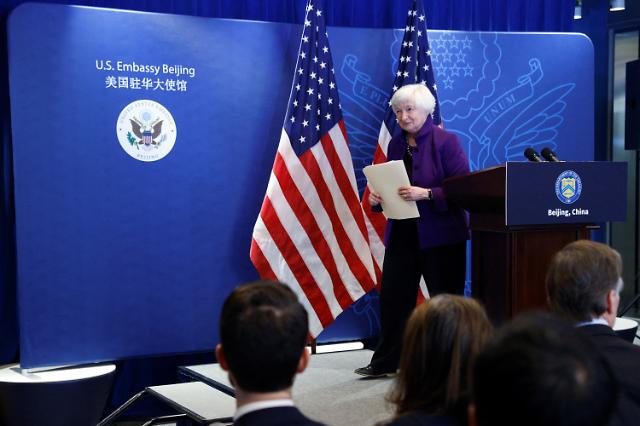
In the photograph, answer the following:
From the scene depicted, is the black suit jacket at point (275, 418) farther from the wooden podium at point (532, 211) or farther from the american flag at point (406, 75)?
the american flag at point (406, 75)

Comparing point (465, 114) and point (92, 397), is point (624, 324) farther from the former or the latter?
point (92, 397)

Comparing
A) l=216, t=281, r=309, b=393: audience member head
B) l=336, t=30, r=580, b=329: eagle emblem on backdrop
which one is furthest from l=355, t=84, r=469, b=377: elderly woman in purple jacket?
l=216, t=281, r=309, b=393: audience member head

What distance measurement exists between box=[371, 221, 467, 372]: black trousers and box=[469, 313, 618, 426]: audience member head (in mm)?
3025

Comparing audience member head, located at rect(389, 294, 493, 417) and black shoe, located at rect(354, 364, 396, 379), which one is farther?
black shoe, located at rect(354, 364, 396, 379)

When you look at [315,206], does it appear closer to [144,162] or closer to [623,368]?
[144,162]

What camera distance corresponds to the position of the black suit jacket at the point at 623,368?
1.69 metres

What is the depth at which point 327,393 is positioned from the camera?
156 inches

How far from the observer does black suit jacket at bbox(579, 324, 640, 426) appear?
169 centimetres

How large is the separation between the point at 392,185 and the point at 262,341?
2.48 meters

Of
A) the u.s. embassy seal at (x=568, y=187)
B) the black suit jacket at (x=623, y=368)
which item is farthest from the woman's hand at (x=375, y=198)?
the black suit jacket at (x=623, y=368)

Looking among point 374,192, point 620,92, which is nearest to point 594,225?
point 374,192

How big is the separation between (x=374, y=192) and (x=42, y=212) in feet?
5.62

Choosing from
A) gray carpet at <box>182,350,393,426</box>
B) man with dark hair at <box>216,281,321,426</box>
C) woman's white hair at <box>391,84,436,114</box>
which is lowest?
gray carpet at <box>182,350,393,426</box>

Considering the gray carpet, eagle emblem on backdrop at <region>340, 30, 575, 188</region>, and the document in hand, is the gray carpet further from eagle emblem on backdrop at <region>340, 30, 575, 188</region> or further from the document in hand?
eagle emblem on backdrop at <region>340, 30, 575, 188</region>
